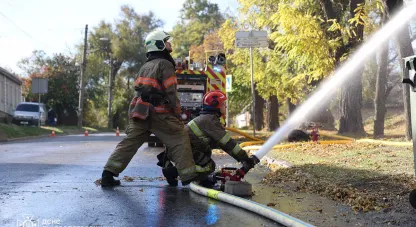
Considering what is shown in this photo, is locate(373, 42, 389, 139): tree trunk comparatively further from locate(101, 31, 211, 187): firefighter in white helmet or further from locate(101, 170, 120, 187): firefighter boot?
locate(101, 170, 120, 187): firefighter boot

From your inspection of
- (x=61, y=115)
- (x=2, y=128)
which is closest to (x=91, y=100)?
(x=61, y=115)

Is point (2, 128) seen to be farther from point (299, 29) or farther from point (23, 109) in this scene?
point (299, 29)

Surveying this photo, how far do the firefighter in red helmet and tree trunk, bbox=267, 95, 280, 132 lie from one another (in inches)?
848

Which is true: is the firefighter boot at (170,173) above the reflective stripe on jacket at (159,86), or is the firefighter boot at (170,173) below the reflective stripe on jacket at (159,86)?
below

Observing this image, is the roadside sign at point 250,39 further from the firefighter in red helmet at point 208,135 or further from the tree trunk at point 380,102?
the firefighter in red helmet at point 208,135

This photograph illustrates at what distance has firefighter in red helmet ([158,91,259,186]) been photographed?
6797 mm

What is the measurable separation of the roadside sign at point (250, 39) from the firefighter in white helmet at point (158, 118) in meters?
8.95

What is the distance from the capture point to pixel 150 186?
716 centimetres

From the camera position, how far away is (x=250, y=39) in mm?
15734

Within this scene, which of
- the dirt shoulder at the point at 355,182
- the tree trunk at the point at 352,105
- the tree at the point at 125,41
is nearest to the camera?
the dirt shoulder at the point at 355,182

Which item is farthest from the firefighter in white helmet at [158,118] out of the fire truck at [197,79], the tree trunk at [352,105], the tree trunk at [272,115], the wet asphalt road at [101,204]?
the tree trunk at [272,115]

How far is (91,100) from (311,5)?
43791 millimetres

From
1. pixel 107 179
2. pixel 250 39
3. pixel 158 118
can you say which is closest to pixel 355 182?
pixel 158 118

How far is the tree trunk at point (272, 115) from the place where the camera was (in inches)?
1121
